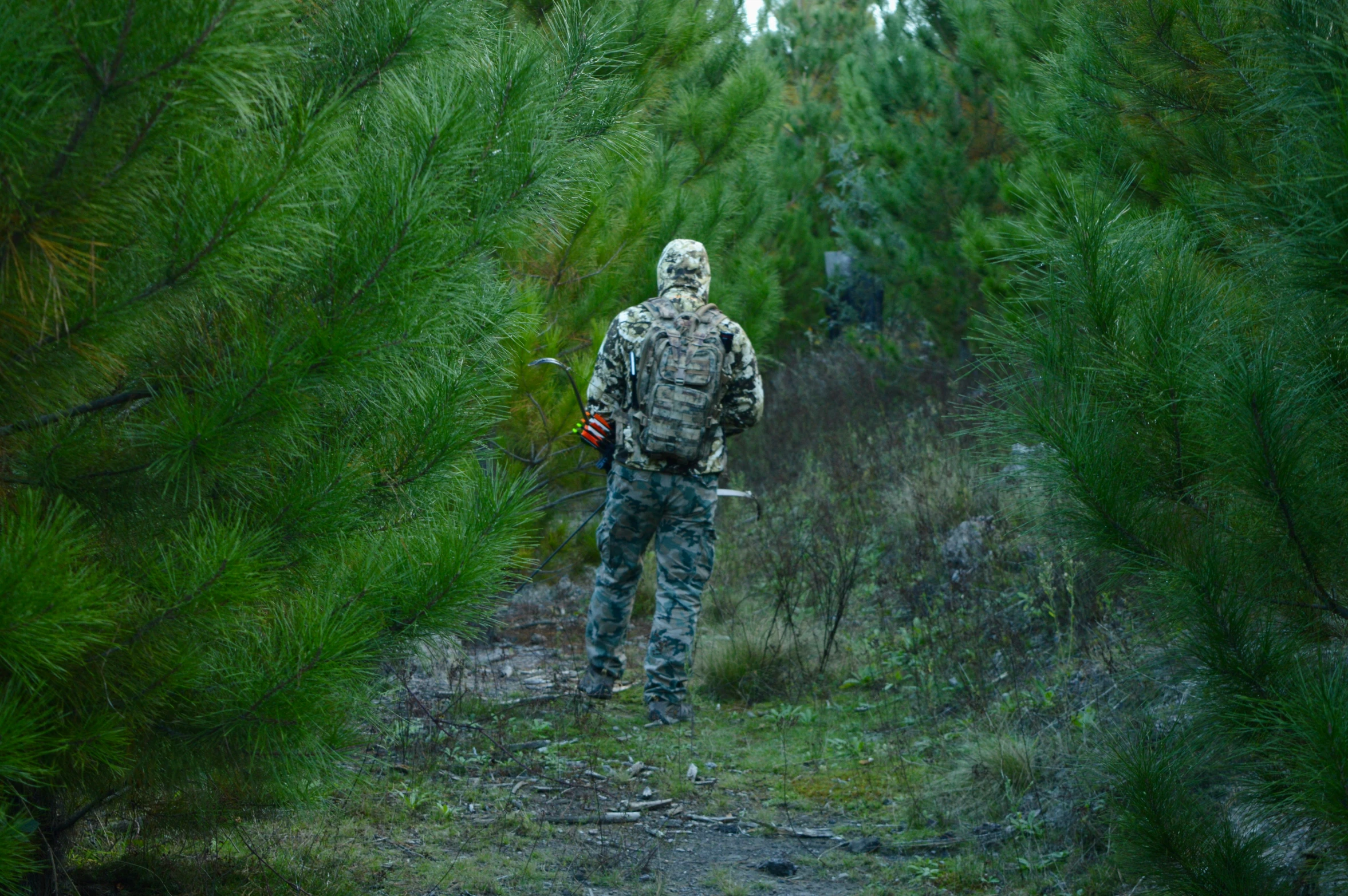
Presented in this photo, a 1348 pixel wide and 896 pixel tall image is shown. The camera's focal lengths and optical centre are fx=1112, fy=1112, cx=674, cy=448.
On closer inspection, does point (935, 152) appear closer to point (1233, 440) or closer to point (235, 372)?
point (1233, 440)

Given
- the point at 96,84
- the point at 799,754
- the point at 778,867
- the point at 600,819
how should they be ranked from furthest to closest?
the point at 799,754 < the point at 600,819 < the point at 778,867 < the point at 96,84

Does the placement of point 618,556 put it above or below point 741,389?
below

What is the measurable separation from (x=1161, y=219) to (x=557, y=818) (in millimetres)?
2853

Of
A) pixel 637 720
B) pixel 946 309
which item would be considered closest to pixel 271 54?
pixel 637 720

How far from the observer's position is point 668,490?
5305 mm

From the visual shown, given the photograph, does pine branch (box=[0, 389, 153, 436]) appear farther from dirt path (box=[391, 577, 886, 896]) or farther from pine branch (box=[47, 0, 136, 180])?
dirt path (box=[391, 577, 886, 896])

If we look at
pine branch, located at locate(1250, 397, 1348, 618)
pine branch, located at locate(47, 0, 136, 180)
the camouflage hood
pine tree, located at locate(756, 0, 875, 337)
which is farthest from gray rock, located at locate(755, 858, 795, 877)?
pine tree, located at locate(756, 0, 875, 337)

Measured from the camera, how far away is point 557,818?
4.08 metres

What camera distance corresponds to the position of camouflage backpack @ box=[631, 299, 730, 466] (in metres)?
5.15

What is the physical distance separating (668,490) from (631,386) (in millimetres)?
523

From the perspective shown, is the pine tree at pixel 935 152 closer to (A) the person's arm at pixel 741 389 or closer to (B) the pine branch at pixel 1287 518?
(A) the person's arm at pixel 741 389

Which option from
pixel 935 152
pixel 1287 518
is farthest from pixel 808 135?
pixel 1287 518

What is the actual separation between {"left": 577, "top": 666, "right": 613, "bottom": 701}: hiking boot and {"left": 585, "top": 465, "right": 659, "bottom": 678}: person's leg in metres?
0.02

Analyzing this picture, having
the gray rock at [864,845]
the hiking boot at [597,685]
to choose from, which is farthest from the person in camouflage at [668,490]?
the gray rock at [864,845]
